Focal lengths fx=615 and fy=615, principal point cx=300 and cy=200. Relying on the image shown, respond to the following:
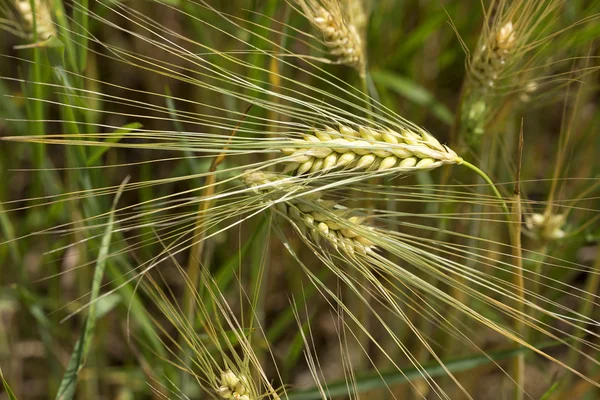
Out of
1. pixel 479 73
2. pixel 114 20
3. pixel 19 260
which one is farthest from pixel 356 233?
pixel 114 20

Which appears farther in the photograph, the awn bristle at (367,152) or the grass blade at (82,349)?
the grass blade at (82,349)

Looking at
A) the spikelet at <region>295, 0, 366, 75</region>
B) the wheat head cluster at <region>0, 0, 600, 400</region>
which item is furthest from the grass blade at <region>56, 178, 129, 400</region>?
the spikelet at <region>295, 0, 366, 75</region>

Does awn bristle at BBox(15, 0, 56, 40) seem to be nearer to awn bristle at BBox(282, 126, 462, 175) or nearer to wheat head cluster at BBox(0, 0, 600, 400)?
wheat head cluster at BBox(0, 0, 600, 400)

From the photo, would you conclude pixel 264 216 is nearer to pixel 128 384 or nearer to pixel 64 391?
pixel 64 391

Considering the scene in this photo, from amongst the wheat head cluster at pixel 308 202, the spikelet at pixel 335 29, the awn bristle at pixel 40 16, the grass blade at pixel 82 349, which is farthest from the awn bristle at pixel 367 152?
the awn bristle at pixel 40 16

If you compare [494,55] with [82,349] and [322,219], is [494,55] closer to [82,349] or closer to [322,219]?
[322,219]

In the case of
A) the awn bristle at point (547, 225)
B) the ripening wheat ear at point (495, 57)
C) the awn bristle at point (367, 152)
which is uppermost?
the ripening wheat ear at point (495, 57)

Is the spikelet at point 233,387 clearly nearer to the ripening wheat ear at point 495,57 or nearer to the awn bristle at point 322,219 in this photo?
the awn bristle at point 322,219

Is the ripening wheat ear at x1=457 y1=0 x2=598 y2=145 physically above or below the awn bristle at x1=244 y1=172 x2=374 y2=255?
above
